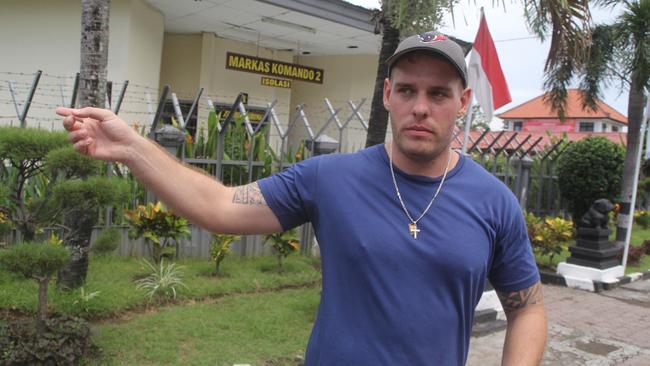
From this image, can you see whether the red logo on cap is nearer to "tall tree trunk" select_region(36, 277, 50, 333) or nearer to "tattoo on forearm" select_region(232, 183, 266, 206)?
"tattoo on forearm" select_region(232, 183, 266, 206)

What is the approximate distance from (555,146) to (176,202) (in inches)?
472

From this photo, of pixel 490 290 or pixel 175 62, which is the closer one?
pixel 490 290

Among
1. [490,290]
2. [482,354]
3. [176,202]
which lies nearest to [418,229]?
[176,202]

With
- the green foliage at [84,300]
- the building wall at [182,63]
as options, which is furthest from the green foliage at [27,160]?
the building wall at [182,63]

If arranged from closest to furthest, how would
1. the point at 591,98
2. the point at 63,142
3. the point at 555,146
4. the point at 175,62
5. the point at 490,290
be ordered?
1. the point at 63,142
2. the point at 490,290
3. the point at 591,98
4. the point at 555,146
5. the point at 175,62

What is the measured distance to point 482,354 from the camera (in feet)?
16.5

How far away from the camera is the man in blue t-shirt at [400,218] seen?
5.14ft

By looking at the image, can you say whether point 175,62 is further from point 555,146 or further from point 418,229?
point 418,229

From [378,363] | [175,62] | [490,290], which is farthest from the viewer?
[175,62]

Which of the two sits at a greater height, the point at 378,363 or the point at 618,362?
the point at 378,363

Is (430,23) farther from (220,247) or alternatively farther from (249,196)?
(249,196)

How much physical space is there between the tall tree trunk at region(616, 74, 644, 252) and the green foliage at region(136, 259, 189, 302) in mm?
7740

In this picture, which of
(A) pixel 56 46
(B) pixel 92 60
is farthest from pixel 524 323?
(A) pixel 56 46

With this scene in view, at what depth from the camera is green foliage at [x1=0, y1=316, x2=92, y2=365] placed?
136 inches
